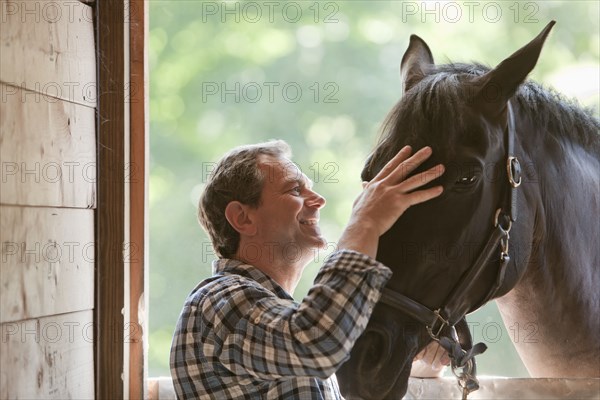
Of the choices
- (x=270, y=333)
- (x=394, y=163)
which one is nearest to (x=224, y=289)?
A: (x=270, y=333)

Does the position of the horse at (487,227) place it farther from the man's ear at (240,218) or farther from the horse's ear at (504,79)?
the man's ear at (240,218)

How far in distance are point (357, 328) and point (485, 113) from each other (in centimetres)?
52

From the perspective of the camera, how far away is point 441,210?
1301 millimetres

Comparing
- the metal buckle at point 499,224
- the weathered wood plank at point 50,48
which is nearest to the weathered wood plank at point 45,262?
the weathered wood plank at point 50,48

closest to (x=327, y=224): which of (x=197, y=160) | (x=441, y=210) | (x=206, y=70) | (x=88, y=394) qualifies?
(x=197, y=160)

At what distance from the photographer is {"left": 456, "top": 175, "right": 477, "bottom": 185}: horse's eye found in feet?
4.29

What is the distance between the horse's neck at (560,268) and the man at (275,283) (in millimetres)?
389

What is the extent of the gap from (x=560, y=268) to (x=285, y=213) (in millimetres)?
613

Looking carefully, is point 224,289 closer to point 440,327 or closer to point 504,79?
point 440,327

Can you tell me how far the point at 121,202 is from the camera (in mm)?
1719

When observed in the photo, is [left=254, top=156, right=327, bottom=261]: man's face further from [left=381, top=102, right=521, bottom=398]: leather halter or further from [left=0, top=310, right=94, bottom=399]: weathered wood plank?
[left=0, top=310, right=94, bottom=399]: weathered wood plank

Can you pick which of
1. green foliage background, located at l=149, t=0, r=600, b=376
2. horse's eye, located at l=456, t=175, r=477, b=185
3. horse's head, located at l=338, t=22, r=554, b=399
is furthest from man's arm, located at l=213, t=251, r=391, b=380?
green foliage background, located at l=149, t=0, r=600, b=376

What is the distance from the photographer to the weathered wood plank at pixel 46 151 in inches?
51.4

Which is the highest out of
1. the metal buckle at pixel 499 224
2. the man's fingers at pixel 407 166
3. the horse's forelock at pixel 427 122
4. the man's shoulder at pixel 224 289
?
the horse's forelock at pixel 427 122
